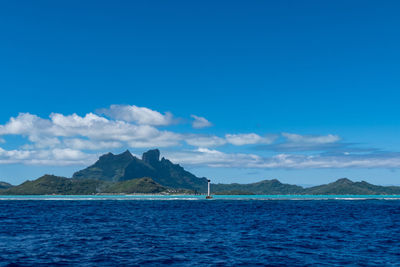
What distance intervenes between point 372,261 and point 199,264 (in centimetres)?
2044

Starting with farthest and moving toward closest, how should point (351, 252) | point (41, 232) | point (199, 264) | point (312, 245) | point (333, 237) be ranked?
point (41, 232)
point (333, 237)
point (312, 245)
point (351, 252)
point (199, 264)

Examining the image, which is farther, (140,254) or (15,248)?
(15,248)

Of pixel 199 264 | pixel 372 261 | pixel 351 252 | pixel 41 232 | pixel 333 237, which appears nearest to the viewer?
pixel 199 264

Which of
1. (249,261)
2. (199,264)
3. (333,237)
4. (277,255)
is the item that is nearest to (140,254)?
(199,264)

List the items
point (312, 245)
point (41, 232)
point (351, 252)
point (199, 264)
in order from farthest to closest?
1. point (41, 232)
2. point (312, 245)
3. point (351, 252)
4. point (199, 264)

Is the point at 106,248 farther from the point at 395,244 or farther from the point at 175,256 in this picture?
the point at 395,244

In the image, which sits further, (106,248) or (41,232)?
(41,232)

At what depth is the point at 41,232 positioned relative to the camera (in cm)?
6359

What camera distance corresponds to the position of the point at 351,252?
4566 centimetres

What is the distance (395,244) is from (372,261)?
1647cm

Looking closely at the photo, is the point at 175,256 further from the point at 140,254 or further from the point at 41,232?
the point at 41,232

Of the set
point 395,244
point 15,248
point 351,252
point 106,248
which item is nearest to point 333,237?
point 395,244

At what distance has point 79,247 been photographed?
4684 cm

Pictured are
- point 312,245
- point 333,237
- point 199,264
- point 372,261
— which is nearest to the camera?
point 199,264
